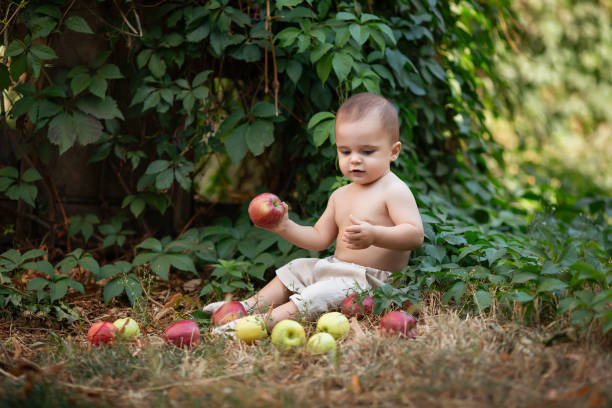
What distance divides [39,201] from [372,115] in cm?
202

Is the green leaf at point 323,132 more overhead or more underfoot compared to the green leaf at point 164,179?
more overhead

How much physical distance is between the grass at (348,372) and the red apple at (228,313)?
170 millimetres

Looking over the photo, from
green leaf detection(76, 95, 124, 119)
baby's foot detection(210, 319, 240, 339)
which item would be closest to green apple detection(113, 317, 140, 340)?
baby's foot detection(210, 319, 240, 339)

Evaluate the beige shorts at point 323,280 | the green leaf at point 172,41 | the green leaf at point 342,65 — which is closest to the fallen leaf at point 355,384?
the beige shorts at point 323,280

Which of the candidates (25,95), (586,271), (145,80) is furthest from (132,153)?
(586,271)

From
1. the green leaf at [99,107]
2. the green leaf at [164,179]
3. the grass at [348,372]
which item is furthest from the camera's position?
the green leaf at [164,179]

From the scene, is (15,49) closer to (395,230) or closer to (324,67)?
(324,67)

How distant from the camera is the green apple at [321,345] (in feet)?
5.82

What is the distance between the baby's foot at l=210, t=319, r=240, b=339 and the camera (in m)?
2.01

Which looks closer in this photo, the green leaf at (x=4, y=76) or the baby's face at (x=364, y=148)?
the baby's face at (x=364, y=148)

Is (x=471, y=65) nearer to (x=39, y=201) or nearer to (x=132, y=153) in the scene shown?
(x=132, y=153)

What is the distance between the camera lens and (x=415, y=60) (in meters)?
3.22

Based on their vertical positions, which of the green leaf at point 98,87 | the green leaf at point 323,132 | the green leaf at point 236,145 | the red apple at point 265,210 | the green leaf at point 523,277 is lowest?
the green leaf at point 523,277

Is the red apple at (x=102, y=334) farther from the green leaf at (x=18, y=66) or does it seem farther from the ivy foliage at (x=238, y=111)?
the green leaf at (x=18, y=66)
